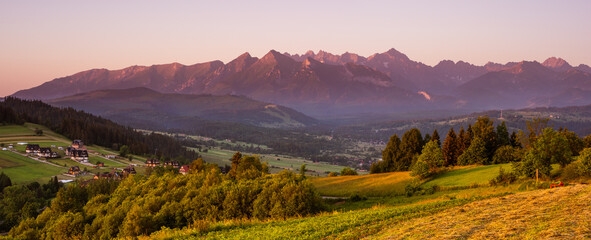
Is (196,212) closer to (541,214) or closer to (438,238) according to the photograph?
(438,238)

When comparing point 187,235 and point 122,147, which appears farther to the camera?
point 122,147

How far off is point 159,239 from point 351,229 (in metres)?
16.0

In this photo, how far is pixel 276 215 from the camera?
38.4 m

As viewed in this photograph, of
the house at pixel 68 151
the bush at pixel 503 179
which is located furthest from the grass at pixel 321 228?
the house at pixel 68 151

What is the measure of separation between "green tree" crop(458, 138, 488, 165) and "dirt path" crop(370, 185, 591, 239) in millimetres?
42200

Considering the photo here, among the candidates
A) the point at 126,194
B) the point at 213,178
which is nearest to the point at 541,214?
the point at 213,178

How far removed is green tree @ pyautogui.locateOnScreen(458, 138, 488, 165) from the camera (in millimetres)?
67688

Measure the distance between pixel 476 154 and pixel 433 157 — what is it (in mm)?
12174

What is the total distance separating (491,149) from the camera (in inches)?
2781

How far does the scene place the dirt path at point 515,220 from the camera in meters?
17.3

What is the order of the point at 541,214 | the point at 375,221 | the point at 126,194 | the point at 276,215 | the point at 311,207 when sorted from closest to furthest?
the point at 541,214, the point at 375,221, the point at 276,215, the point at 311,207, the point at 126,194

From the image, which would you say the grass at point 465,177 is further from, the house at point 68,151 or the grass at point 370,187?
the house at point 68,151

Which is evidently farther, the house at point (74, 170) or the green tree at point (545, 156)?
the house at point (74, 170)

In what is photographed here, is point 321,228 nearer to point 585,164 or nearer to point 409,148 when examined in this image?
point 585,164
